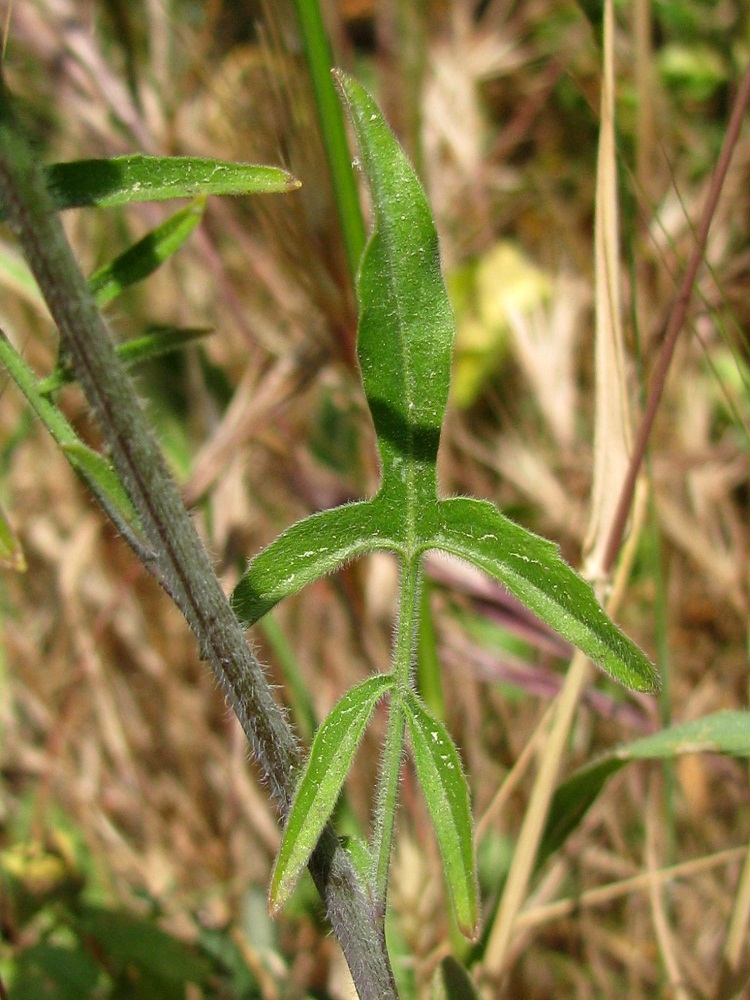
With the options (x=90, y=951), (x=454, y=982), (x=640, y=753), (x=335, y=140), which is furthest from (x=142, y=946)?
(x=335, y=140)

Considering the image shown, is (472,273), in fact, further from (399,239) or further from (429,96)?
(399,239)

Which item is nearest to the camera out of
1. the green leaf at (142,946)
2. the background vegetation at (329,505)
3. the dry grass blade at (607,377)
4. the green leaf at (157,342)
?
the green leaf at (157,342)

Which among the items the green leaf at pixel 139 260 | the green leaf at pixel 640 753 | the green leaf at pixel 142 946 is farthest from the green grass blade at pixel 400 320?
the green leaf at pixel 142 946

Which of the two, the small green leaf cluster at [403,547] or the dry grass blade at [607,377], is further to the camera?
the dry grass blade at [607,377]

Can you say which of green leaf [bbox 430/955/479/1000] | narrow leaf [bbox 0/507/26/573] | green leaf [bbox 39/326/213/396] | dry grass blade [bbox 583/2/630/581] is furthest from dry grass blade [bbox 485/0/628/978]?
narrow leaf [bbox 0/507/26/573]

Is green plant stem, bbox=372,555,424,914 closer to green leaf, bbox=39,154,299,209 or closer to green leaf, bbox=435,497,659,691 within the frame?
green leaf, bbox=435,497,659,691

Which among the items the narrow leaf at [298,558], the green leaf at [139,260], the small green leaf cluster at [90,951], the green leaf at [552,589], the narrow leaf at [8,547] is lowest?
the small green leaf cluster at [90,951]

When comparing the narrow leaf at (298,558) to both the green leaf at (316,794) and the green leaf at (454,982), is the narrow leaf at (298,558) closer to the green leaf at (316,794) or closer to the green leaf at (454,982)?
the green leaf at (316,794)
